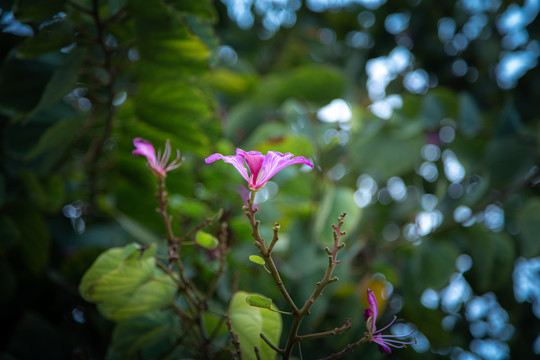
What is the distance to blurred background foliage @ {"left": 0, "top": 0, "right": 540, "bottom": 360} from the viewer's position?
555 millimetres

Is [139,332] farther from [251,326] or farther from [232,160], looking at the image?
[232,160]

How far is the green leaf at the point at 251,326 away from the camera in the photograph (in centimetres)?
39

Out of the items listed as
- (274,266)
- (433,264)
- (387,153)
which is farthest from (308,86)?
(274,266)

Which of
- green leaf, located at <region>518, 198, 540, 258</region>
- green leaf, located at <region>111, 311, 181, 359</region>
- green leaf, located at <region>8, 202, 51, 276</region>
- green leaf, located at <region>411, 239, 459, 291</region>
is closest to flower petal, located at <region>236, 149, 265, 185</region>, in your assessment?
green leaf, located at <region>111, 311, 181, 359</region>

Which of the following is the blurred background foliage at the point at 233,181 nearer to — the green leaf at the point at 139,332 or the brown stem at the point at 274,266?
the green leaf at the point at 139,332

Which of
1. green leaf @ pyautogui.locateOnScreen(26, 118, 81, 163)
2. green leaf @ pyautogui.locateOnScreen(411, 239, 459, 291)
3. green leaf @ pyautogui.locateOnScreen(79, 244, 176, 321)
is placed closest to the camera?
green leaf @ pyautogui.locateOnScreen(79, 244, 176, 321)

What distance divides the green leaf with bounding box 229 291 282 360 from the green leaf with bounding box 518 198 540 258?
1.87 feet

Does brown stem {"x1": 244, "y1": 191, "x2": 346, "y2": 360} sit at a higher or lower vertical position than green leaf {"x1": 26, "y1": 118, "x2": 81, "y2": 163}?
higher

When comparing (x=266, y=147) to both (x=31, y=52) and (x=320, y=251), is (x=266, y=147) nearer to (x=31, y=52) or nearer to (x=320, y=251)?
(x=320, y=251)

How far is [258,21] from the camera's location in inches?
52.9

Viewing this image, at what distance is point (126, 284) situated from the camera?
431 millimetres

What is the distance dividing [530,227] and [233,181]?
544 mm

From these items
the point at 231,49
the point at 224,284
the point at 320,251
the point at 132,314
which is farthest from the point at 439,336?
the point at 231,49

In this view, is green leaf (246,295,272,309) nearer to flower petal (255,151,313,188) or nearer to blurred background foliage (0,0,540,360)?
flower petal (255,151,313,188)
